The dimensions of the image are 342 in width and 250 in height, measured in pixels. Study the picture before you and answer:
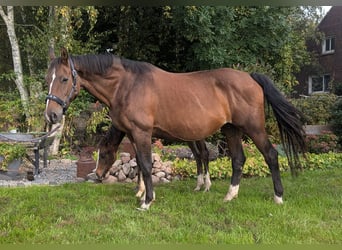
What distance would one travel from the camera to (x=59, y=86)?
4.22 metres

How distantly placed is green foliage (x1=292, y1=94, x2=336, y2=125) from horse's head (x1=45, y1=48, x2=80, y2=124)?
8847 mm

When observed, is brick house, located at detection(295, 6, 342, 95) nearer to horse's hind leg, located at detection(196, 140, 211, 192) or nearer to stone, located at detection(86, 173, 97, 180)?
horse's hind leg, located at detection(196, 140, 211, 192)

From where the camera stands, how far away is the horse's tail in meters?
4.88

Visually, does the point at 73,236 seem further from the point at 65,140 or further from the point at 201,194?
the point at 65,140

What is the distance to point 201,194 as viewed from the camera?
5.27m

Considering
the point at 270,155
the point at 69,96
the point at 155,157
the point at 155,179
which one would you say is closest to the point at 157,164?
the point at 155,157

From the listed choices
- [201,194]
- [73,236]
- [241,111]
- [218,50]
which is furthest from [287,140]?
[218,50]

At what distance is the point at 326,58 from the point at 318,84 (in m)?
1.68

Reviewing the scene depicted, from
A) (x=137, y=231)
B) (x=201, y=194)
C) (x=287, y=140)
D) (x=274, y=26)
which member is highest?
(x=274, y=26)

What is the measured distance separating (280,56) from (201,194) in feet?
27.2

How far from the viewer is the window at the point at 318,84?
23922 millimetres

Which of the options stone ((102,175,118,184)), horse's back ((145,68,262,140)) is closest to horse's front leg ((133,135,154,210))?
horse's back ((145,68,262,140))

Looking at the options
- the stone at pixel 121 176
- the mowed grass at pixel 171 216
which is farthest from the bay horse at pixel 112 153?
the stone at pixel 121 176

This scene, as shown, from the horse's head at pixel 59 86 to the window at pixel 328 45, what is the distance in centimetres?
2251
